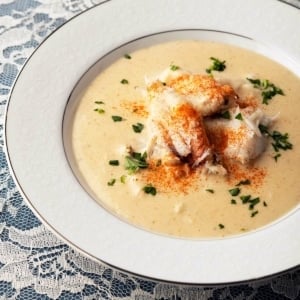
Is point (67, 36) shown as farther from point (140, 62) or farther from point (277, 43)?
point (277, 43)

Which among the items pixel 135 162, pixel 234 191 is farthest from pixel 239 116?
pixel 135 162

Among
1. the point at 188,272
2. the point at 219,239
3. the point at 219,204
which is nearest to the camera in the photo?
the point at 188,272

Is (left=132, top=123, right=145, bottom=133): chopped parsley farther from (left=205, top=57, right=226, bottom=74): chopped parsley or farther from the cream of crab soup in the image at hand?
(left=205, top=57, right=226, bottom=74): chopped parsley

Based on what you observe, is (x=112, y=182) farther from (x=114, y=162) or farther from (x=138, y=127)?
(x=138, y=127)

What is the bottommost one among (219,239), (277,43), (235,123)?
(219,239)

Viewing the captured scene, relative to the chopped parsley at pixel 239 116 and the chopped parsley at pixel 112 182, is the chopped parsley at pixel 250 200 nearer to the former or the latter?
the chopped parsley at pixel 239 116

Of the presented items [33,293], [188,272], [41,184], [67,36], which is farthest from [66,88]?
[188,272]

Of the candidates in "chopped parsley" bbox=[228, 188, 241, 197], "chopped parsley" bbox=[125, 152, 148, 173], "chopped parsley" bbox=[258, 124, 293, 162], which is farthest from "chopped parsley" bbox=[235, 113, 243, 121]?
"chopped parsley" bbox=[125, 152, 148, 173]
